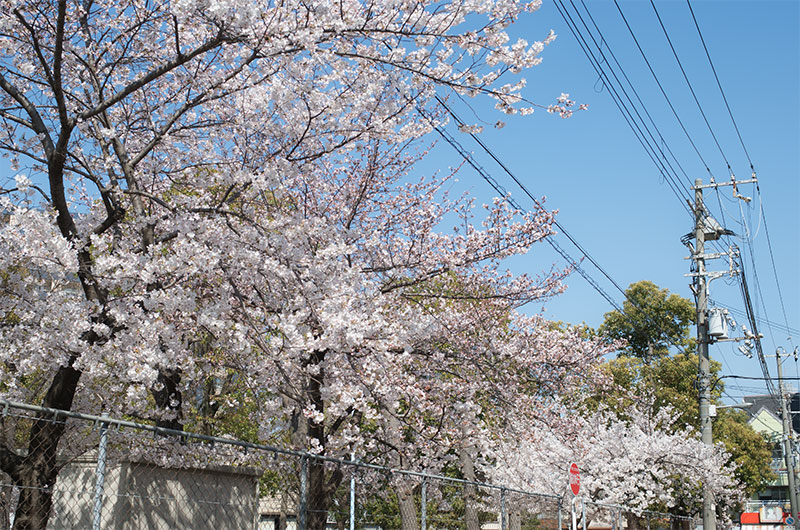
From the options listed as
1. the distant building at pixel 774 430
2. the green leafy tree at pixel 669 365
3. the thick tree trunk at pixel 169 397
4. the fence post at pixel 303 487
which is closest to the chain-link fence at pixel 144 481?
the fence post at pixel 303 487

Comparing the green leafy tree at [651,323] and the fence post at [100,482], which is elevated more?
the green leafy tree at [651,323]

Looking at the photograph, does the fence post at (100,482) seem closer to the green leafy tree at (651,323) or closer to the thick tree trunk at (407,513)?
the thick tree trunk at (407,513)

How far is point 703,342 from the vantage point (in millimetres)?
18750

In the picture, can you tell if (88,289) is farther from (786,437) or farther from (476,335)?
(786,437)

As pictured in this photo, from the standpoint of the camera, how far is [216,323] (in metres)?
6.41

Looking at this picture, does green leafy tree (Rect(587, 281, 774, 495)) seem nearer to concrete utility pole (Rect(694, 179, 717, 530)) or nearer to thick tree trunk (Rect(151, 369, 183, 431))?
concrete utility pole (Rect(694, 179, 717, 530))

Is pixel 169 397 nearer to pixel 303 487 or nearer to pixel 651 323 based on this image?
pixel 303 487

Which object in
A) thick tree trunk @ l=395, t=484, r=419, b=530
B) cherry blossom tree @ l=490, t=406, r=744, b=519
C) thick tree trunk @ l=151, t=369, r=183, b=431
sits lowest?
thick tree trunk @ l=395, t=484, r=419, b=530

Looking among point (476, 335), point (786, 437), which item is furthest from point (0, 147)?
point (786, 437)

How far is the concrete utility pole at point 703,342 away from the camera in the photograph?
58.6 feet

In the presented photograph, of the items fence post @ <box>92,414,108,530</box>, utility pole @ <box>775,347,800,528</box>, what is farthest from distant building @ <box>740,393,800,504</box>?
fence post @ <box>92,414,108,530</box>

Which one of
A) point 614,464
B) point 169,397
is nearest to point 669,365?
point 614,464

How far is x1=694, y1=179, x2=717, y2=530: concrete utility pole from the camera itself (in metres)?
17.9

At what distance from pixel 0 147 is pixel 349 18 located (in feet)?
13.8
